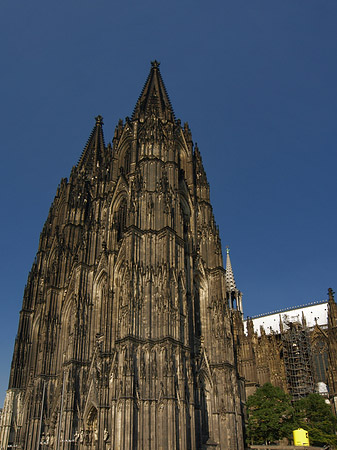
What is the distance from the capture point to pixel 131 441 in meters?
28.6

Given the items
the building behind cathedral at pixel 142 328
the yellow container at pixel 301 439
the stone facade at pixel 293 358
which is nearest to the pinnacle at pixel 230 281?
the stone facade at pixel 293 358

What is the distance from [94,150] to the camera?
63.9m

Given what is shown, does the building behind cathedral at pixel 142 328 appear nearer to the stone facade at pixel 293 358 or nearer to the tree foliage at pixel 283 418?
the stone facade at pixel 293 358

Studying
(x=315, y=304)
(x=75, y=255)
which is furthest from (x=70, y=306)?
(x=315, y=304)

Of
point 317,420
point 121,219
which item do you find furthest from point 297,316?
point 121,219

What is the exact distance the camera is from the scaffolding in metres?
51.7

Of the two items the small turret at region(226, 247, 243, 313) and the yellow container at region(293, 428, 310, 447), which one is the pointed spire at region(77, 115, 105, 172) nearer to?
the small turret at region(226, 247, 243, 313)

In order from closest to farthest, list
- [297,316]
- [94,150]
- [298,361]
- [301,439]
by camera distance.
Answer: [301,439]
[298,361]
[94,150]
[297,316]

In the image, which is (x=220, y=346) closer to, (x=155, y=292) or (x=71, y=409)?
(x=155, y=292)

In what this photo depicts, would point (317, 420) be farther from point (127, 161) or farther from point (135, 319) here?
point (127, 161)

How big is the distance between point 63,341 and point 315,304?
144 ft

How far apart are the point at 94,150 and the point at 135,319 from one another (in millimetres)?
37109

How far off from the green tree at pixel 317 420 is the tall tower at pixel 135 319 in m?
6.46

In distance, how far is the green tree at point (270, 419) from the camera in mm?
36594
